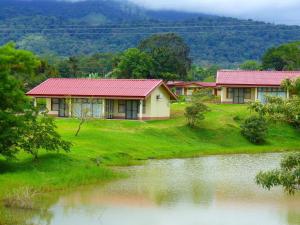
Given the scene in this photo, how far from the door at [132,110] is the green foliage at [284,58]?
46.2 meters

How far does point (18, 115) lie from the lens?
35.1 metres

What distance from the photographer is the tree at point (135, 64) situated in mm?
85625

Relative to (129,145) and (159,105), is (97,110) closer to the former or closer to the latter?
(159,105)

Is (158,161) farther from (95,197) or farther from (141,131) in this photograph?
(95,197)

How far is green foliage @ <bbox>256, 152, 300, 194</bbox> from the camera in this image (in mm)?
18547

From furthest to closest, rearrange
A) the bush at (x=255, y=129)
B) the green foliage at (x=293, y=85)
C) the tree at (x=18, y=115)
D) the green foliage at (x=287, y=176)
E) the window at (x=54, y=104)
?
the window at (x=54, y=104), the bush at (x=255, y=129), the tree at (x=18, y=115), the green foliage at (x=293, y=85), the green foliage at (x=287, y=176)

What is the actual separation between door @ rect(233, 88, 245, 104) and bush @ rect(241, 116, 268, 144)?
16502mm

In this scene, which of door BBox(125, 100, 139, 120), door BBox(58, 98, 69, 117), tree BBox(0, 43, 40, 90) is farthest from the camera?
door BBox(58, 98, 69, 117)

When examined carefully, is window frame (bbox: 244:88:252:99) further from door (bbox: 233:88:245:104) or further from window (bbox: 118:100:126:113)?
window (bbox: 118:100:126:113)

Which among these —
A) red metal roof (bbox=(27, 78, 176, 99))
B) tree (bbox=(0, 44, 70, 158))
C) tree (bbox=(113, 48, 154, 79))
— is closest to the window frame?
red metal roof (bbox=(27, 78, 176, 99))

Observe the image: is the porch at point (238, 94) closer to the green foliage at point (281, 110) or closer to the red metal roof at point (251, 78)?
the red metal roof at point (251, 78)

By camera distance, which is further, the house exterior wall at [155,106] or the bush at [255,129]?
the house exterior wall at [155,106]

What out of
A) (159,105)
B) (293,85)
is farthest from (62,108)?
(293,85)

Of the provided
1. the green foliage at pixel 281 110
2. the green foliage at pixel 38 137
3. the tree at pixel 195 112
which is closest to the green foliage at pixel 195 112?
the tree at pixel 195 112
